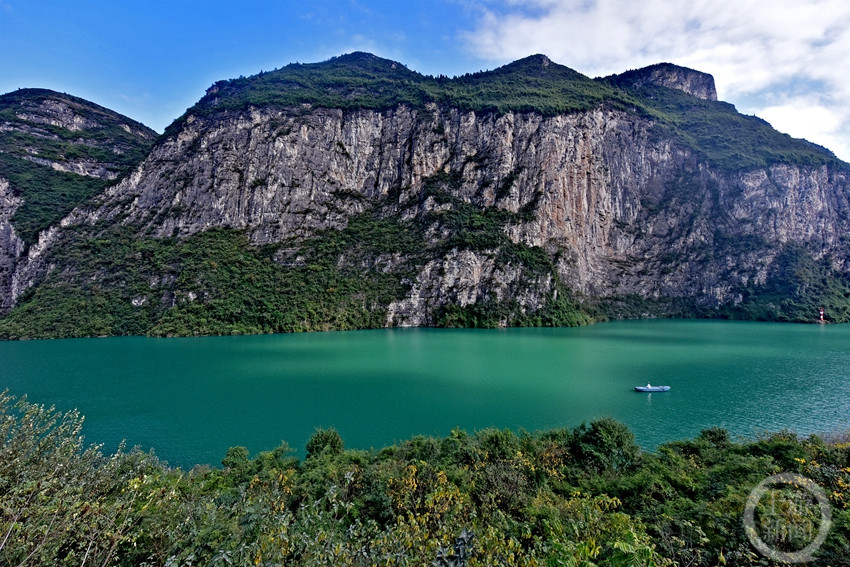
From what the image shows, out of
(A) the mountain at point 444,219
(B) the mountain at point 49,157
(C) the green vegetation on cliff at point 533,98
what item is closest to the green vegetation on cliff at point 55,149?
(B) the mountain at point 49,157

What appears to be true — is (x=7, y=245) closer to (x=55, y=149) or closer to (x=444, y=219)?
(x=55, y=149)

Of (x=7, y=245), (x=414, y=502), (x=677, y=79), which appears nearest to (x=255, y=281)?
(x=7, y=245)

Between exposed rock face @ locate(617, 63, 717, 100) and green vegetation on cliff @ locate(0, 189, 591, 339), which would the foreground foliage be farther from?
exposed rock face @ locate(617, 63, 717, 100)

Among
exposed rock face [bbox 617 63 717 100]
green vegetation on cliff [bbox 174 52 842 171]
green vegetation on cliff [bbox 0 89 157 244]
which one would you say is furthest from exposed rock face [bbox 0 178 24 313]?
exposed rock face [bbox 617 63 717 100]

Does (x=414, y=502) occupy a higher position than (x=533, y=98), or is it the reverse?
(x=533, y=98)

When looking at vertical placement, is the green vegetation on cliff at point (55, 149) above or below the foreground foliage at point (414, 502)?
above

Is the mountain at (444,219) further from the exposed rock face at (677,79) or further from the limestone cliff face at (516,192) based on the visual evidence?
the exposed rock face at (677,79)

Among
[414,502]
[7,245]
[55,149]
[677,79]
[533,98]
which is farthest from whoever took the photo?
[677,79]
